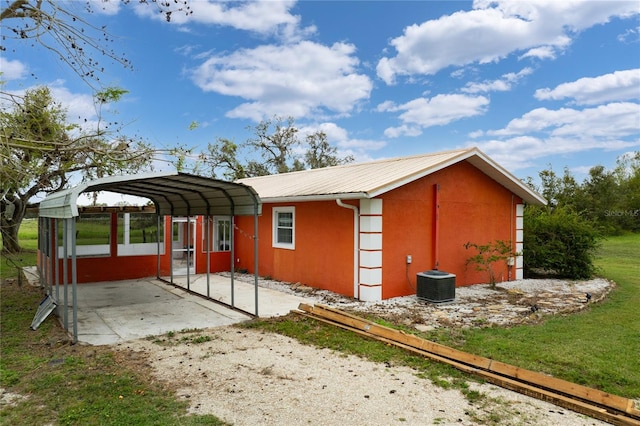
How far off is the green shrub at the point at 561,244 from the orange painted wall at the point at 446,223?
120 cm

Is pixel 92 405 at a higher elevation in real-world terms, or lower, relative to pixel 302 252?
lower

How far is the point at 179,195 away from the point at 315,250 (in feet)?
11.9

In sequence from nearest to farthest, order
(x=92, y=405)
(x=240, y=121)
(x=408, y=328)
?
1. (x=92, y=405)
2. (x=408, y=328)
3. (x=240, y=121)

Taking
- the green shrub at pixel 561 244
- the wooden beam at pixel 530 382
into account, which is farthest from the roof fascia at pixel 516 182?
the wooden beam at pixel 530 382

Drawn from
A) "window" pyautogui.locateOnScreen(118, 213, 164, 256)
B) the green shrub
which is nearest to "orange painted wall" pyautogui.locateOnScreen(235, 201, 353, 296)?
"window" pyautogui.locateOnScreen(118, 213, 164, 256)

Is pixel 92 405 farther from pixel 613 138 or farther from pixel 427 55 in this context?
pixel 613 138

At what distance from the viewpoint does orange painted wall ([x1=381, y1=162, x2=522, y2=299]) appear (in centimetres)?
934

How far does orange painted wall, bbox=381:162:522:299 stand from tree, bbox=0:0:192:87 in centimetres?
578

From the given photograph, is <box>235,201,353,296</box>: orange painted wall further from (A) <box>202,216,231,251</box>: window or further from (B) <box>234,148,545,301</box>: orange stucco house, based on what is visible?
(A) <box>202,216,231,251</box>: window

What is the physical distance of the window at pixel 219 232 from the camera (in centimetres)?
1373

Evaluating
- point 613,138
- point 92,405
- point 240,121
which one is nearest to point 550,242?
point 92,405

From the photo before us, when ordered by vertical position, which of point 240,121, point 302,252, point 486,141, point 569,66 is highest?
point 240,121

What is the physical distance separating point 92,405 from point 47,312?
4.05 metres

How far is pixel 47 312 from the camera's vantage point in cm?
712
